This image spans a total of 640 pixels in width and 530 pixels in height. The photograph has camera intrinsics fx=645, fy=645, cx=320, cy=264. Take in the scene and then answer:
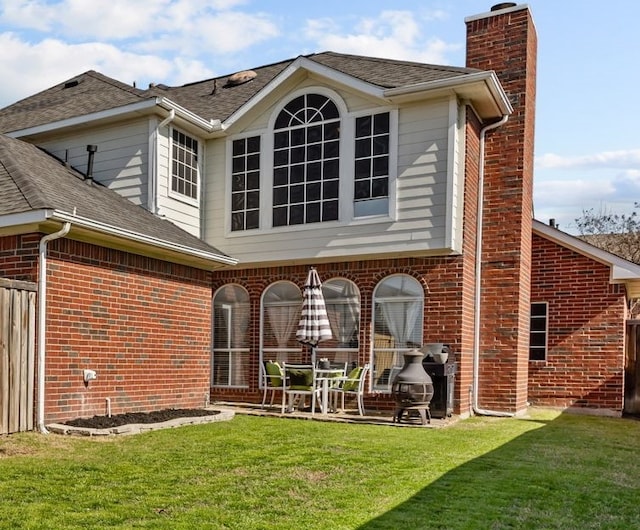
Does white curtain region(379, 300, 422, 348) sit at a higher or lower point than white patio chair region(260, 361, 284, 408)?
higher

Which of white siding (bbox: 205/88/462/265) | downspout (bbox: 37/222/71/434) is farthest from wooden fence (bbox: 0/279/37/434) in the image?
white siding (bbox: 205/88/462/265)

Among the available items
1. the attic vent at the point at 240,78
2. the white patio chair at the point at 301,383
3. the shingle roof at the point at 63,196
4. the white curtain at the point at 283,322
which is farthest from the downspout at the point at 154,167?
the white patio chair at the point at 301,383

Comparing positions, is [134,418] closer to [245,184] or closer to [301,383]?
[301,383]

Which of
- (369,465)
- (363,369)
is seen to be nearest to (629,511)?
(369,465)

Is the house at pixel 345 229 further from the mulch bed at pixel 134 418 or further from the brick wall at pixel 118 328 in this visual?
the mulch bed at pixel 134 418

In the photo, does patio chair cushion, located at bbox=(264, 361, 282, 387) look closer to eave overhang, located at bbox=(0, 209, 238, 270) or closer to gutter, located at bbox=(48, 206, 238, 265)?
gutter, located at bbox=(48, 206, 238, 265)

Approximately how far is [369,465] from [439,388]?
430 cm

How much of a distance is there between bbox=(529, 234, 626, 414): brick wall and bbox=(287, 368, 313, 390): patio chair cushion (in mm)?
4970

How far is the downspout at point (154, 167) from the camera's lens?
11.9 m

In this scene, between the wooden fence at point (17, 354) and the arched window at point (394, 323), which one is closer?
the wooden fence at point (17, 354)

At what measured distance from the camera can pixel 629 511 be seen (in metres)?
4.85

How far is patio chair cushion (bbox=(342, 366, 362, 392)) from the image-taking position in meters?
10.8

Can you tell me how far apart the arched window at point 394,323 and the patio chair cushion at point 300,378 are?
1.36 meters

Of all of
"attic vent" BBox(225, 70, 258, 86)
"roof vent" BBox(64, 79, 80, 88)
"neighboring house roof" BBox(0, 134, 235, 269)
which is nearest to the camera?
"neighboring house roof" BBox(0, 134, 235, 269)
